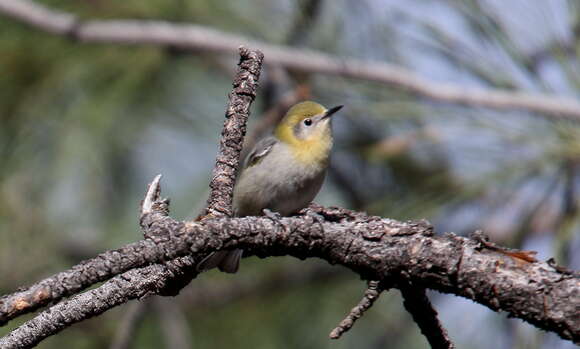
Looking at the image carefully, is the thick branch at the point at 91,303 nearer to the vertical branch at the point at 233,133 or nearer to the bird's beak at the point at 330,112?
the vertical branch at the point at 233,133

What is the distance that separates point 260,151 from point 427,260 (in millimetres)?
1789

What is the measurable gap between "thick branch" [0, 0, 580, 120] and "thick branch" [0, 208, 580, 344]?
50.2 inches

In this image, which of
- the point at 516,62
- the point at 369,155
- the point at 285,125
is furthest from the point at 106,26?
the point at 516,62

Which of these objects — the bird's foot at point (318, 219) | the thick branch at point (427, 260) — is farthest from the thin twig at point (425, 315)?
the bird's foot at point (318, 219)

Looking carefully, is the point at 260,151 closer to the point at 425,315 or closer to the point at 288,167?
the point at 288,167

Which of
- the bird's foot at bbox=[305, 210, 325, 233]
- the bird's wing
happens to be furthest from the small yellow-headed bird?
the bird's foot at bbox=[305, 210, 325, 233]

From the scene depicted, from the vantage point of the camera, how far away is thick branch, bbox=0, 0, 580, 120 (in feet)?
9.03

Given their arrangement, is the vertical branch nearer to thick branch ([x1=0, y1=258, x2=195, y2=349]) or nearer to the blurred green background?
thick branch ([x1=0, y1=258, x2=195, y2=349])

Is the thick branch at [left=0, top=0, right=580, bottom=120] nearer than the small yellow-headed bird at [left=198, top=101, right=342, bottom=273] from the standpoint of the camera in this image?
Yes

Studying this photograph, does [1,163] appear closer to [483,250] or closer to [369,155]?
[369,155]

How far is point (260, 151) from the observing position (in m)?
3.22

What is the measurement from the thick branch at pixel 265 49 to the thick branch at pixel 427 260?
1276 millimetres

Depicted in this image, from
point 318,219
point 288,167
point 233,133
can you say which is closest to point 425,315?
point 318,219

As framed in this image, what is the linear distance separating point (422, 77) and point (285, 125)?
70 centimetres
